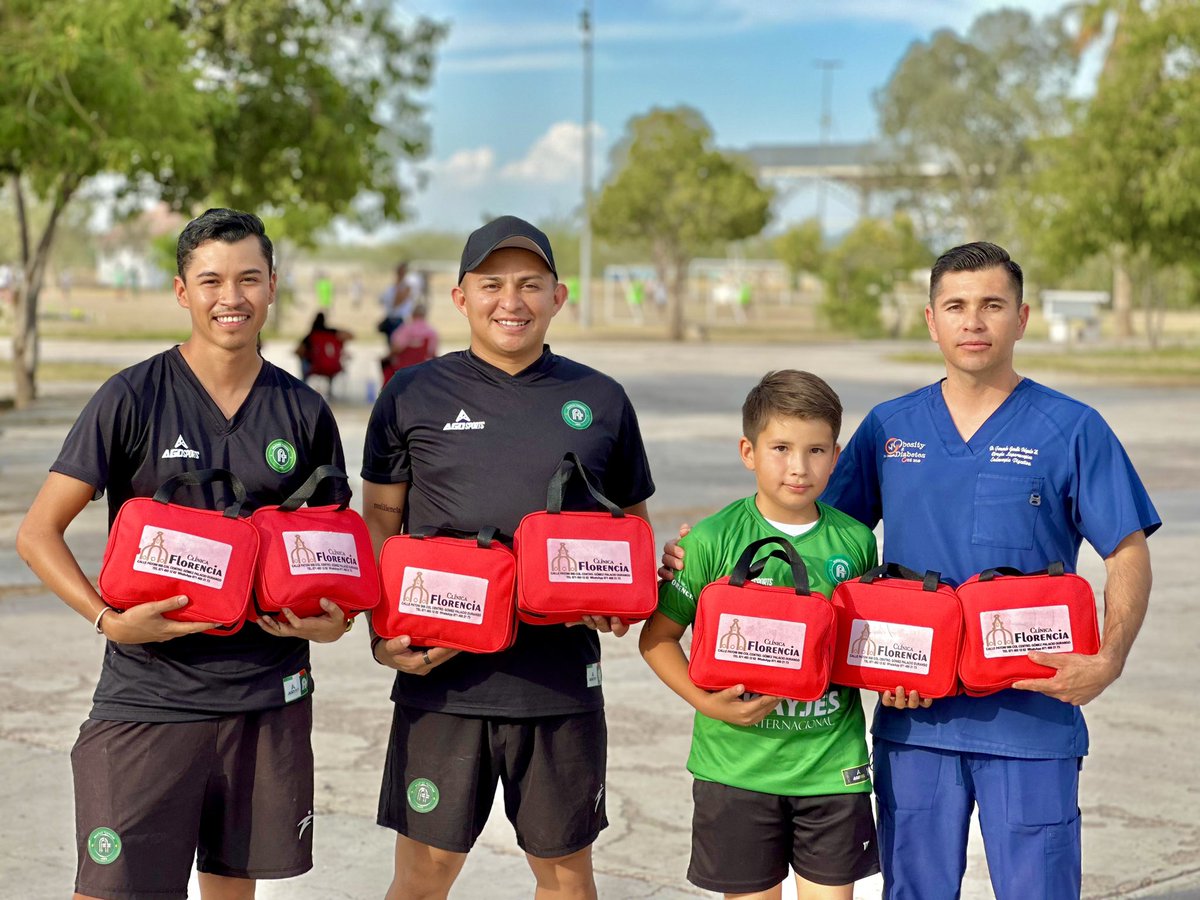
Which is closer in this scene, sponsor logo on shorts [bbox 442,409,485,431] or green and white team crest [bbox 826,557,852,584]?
green and white team crest [bbox 826,557,852,584]

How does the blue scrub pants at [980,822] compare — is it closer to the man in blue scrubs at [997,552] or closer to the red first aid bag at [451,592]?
the man in blue scrubs at [997,552]

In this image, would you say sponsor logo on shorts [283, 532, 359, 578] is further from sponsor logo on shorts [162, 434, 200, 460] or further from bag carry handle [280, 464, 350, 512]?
sponsor logo on shorts [162, 434, 200, 460]

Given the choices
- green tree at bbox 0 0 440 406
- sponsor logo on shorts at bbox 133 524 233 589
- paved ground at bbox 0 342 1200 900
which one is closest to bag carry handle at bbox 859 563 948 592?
sponsor logo on shorts at bbox 133 524 233 589

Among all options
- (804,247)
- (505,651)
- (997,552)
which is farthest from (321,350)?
(804,247)

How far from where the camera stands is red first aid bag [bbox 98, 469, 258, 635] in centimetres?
345

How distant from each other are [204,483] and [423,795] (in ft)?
3.10

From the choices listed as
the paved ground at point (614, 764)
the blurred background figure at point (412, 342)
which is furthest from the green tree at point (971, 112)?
the paved ground at point (614, 764)

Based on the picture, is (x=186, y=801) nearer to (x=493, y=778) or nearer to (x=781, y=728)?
(x=493, y=778)

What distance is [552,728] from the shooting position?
3912 mm

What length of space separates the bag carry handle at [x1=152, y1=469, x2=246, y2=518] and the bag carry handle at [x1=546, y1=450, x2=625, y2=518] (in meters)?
0.71

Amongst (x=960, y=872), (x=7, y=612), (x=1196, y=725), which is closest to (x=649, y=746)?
(x=1196, y=725)

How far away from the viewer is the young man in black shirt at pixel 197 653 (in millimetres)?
3586

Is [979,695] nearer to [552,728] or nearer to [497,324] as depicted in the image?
[552,728]

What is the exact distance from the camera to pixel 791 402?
381 cm
